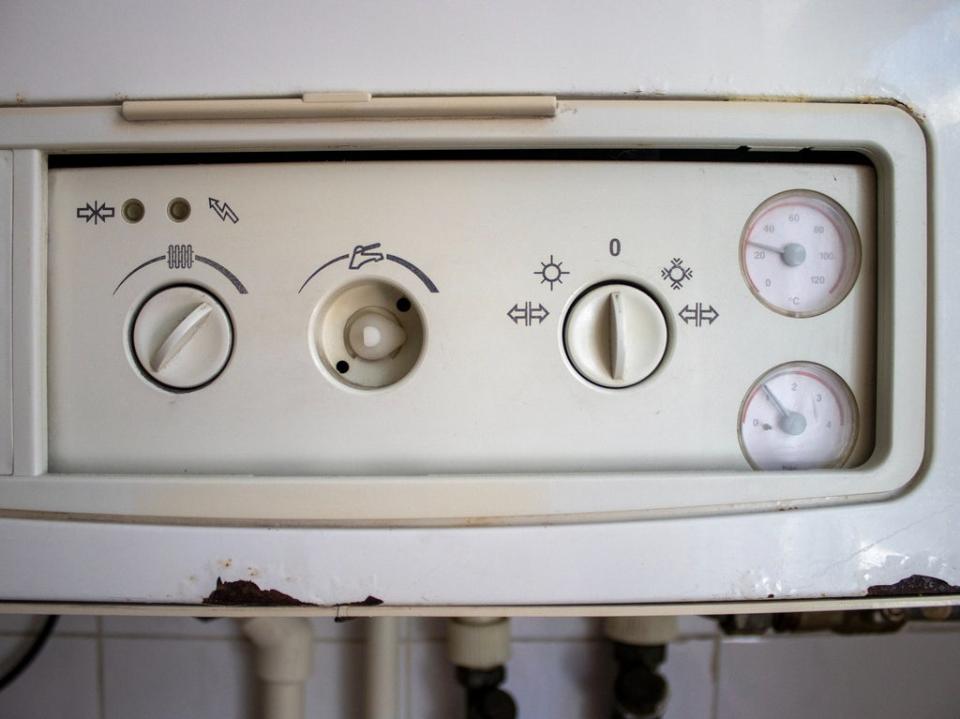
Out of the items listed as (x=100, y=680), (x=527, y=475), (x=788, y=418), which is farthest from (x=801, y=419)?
(x=100, y=680)

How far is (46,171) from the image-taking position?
0.34 meters

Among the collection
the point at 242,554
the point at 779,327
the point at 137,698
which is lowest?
the point at 137,698

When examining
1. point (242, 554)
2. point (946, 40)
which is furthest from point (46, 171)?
point (946, 40)

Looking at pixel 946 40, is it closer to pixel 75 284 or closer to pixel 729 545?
pixel 729 545

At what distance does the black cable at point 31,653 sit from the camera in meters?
0.58

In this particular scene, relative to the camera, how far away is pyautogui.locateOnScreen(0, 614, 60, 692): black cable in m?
0.58

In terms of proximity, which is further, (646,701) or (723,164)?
(646,701)

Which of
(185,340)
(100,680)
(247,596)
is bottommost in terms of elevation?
(100,680)

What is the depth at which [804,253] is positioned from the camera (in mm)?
334

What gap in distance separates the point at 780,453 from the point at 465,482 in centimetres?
16

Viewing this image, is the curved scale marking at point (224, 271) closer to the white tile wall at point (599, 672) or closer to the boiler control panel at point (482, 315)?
the boiler control panel at point (482, 315)

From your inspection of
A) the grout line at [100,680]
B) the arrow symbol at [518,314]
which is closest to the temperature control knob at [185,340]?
the arrow symbol at [518,314]

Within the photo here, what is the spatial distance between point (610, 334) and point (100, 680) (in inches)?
21.5

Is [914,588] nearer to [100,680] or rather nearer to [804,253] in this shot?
[804,253]
